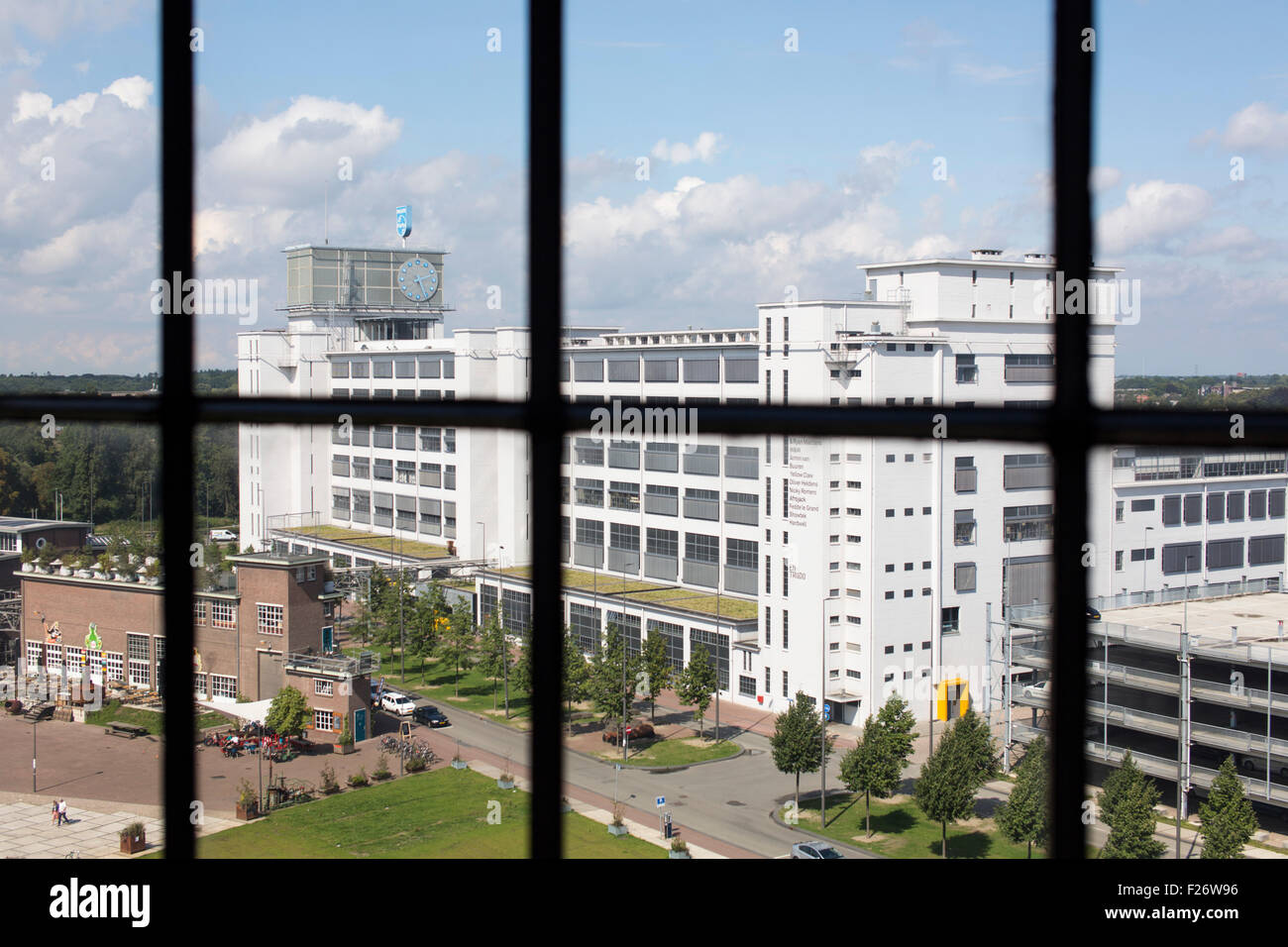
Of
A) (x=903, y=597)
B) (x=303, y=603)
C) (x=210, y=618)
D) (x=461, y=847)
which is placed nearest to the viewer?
(x=210, y=618)

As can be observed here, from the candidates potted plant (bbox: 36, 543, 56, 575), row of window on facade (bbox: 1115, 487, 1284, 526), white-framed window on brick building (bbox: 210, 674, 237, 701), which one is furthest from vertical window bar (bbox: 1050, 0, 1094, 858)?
white-framed window on brick building (bbox: 210, 674, 237, 701)

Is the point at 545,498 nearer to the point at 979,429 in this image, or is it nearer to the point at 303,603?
the point at 979,429

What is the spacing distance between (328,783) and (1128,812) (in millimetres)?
6559

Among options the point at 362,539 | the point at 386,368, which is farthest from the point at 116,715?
the point at 362,539

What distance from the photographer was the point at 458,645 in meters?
8.98

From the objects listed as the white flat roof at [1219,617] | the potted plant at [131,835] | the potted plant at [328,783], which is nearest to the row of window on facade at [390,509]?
the potted plant at [328,783]

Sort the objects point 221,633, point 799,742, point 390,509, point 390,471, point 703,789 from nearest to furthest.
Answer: point 221,633 < point 390,509 < point 390,471 < point 703,789 < point 799,742

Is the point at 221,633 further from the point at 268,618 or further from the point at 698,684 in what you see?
the point at 698,684

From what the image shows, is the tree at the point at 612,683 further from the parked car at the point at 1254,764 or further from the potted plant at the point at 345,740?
the parked car at the point at 1254,764

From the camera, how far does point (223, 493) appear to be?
120 inches

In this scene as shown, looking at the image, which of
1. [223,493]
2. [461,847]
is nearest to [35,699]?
[223,493]

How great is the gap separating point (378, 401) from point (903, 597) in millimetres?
12144

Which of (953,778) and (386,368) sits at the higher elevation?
(386,368)
